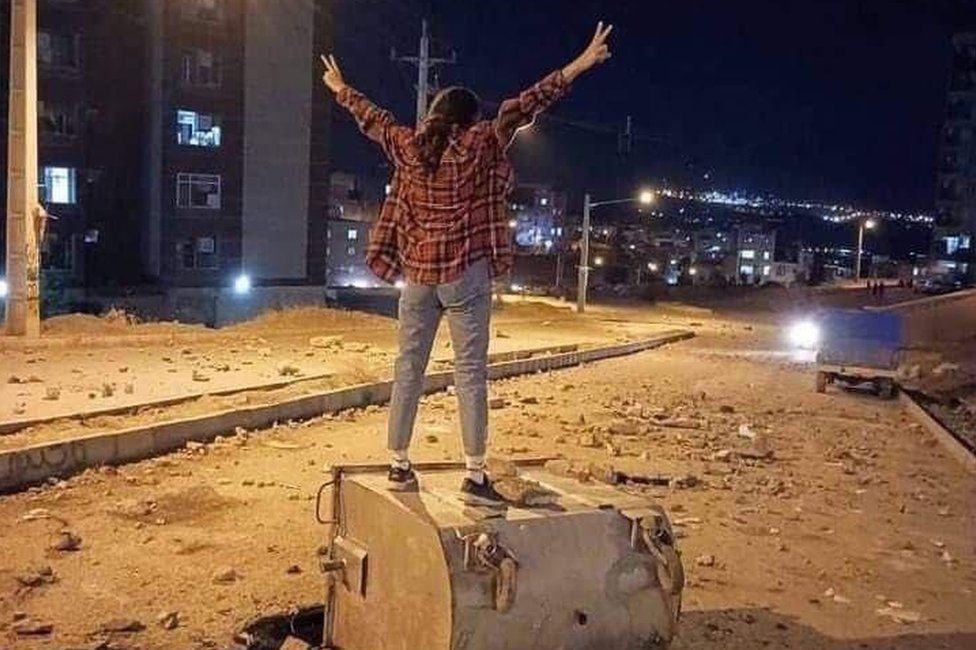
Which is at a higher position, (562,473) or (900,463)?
(562,473)

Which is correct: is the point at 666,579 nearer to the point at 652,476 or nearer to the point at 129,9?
the point at 652,476

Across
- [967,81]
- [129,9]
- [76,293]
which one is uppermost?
[967,81]

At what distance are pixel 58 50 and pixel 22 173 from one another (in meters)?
28.7

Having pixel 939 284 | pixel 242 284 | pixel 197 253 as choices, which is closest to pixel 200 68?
pixel 197 253

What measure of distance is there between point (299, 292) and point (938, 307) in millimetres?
29059

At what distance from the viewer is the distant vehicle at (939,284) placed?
75.7 metres

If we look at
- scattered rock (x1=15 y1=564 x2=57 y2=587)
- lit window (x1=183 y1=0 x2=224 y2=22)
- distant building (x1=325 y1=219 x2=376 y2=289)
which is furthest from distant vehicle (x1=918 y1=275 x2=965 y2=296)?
scattered rock (x1=15 y1=564 x2=57 y2=587)

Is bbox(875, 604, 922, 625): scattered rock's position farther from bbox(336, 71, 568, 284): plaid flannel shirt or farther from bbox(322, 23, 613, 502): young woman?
bbox(336, 71, 568, 284): plaid flannel shirt

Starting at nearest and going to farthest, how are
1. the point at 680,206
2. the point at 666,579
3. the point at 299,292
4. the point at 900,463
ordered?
the point at 666,579
the point at 900,463
the point at 299,292
the point at 680,206

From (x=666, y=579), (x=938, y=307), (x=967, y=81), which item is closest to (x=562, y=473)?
(x=666, y=579)

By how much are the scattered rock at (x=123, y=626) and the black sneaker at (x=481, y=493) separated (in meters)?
2.14

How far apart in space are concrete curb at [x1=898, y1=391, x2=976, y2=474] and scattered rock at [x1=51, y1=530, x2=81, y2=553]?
10.3 m

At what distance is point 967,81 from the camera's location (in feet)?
319

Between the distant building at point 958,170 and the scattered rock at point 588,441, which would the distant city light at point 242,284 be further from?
the distant building at point 958,170
